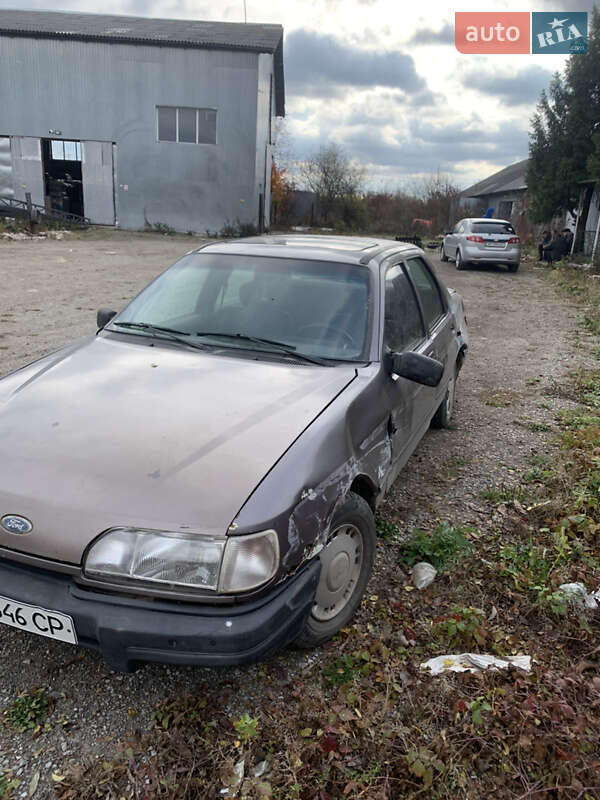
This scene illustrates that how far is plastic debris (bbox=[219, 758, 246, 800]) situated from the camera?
1.94 m

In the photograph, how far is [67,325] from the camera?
8.40m

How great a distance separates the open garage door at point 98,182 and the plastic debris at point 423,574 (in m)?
26.4

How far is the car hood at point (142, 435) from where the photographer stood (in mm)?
1986

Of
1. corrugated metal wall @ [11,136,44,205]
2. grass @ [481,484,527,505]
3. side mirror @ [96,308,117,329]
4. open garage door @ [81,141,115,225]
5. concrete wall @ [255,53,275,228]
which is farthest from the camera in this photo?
corrugated metal wall @ [11,136,44,205]

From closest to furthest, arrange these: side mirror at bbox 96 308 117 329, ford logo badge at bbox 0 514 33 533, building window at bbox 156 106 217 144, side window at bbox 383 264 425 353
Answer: ford logo badge at bbox 0 514 33 533 → side window at bbox 383 264 425 353 → side mirror at bbox 96 308 117 329 → building window at bbox 156 106 217 144

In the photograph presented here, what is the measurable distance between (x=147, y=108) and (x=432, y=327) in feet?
81.3

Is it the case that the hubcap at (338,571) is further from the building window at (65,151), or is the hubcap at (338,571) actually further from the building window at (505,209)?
the building window at (505,209)

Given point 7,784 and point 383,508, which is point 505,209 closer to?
point 383,508

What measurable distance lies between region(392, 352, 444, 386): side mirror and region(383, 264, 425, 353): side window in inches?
7.1

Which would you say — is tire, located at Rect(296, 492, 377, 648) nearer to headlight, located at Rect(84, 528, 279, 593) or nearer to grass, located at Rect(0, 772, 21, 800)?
headlight, located at Rect(84, 528, 279, 593)

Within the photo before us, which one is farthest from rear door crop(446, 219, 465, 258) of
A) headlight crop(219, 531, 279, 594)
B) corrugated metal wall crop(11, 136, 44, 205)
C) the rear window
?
corrugated metal wall crop(11, 136, 44, 205)

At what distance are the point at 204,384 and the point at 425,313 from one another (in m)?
2.01

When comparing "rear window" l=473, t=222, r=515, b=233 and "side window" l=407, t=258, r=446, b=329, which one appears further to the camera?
"rear window" l=473, t=222, r=515, b=233

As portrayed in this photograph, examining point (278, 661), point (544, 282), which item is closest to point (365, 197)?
point (544, 282)
